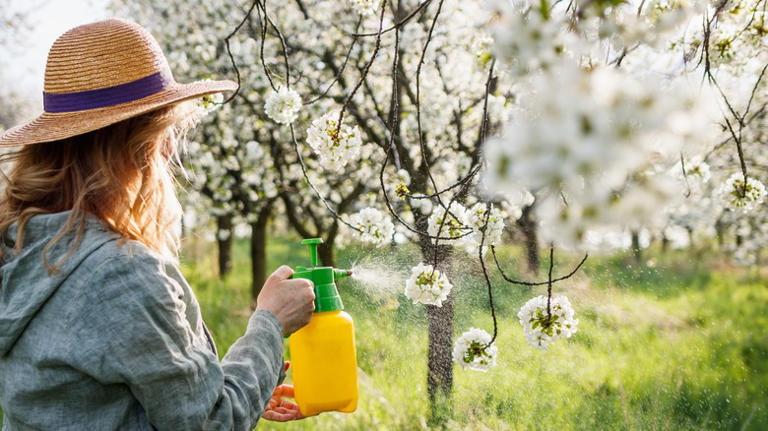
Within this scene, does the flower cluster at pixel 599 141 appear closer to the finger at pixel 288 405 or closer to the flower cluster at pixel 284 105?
the finger at pixel 288 405

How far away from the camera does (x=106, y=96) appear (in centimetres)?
131

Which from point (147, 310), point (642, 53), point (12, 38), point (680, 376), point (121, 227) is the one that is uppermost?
point (12, 38)

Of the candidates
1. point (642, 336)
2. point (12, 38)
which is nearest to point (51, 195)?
point (642, 336)

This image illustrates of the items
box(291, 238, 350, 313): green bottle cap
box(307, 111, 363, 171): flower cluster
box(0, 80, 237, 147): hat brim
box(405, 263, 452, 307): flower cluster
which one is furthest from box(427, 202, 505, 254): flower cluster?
box(0, 80, 237, 147): hat brim

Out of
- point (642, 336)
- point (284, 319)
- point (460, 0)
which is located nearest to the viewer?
point (284, 319)

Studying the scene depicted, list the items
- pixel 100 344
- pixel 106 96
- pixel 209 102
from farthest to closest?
1. pixel 209 102
2. pixel 106 96
3. pixel 100 344

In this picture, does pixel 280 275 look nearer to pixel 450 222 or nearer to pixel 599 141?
pixel 450 222

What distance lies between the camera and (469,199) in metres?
3.06

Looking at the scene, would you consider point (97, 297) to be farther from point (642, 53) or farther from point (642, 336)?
point (642, 336)

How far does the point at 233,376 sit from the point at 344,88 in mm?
3958

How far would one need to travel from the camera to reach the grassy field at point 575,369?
2.74 meters

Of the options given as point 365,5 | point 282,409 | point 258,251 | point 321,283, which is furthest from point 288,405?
point 258,251

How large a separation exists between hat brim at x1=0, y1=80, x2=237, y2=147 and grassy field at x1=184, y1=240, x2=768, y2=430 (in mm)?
1603

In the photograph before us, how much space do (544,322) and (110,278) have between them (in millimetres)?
1125
